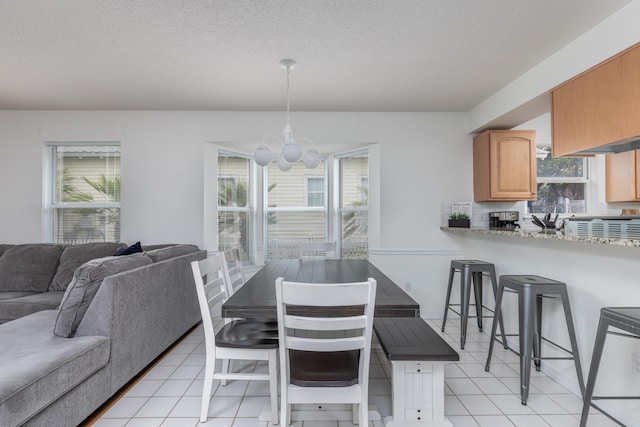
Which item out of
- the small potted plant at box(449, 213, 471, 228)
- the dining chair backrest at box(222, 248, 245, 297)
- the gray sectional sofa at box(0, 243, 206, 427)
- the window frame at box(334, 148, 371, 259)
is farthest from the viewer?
the window frame at box(334, 148, 371, 259)

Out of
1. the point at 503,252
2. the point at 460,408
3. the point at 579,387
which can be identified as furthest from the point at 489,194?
the point at 460,408

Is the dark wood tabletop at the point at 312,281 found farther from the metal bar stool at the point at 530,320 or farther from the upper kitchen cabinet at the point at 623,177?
the upper kitchen cabinet at the point at 623,177

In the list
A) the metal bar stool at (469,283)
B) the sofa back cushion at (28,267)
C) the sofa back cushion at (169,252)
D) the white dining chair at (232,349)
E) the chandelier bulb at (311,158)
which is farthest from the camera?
the sofa back cushion at (28,267)

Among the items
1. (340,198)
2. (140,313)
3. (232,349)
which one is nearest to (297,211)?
(340,198)

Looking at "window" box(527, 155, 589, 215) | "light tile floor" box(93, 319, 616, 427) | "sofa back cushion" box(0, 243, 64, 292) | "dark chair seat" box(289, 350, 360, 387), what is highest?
"window" box(527, 155, 589, 215)

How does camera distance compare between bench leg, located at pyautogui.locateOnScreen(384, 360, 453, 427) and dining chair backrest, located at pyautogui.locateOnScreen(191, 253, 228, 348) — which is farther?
dining chair backrest, located at pyautogui.locateOnScreen(191, 253, 228, 348)

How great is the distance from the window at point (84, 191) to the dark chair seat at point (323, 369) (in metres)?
3.25

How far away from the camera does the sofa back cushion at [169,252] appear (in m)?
2.82

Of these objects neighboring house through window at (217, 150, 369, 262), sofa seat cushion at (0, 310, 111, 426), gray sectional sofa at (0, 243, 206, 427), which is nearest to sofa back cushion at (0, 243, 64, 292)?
gray sectional sofa at (0, 243, 206, 427)

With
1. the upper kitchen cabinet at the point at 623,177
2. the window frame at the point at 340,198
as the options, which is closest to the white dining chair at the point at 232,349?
the window frame at the point at 340,198

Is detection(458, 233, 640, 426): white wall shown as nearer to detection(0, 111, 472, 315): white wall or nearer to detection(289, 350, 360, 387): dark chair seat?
detection(0, 111, 472, 315): white wall

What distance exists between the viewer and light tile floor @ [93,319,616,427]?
1.95 metres

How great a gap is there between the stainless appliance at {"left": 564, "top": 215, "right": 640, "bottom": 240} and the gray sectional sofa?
9.41ft

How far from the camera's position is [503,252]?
10.5 feet
